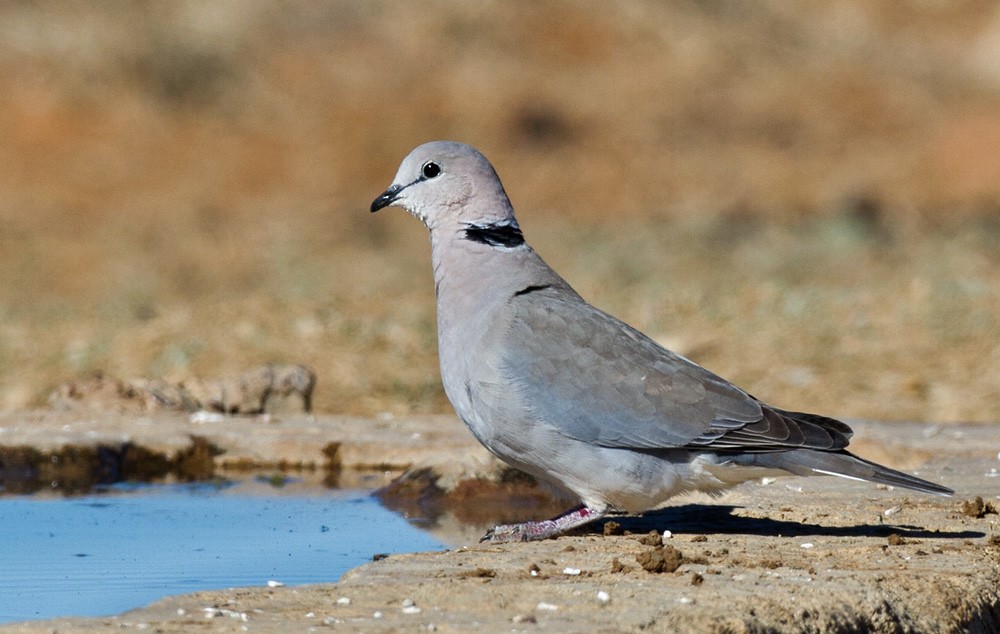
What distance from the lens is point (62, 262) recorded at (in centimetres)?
1795

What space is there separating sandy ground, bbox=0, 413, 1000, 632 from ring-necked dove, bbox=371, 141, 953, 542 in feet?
0.63

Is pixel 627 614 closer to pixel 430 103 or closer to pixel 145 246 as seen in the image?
pixel 145 246

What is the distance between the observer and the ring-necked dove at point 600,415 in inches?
189

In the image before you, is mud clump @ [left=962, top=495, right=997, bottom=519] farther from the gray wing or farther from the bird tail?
the gray wing

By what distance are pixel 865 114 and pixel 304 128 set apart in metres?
11.0

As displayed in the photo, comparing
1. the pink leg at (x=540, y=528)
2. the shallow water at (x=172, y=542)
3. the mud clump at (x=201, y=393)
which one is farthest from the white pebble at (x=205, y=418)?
the pink leg at (x=540, y=528)

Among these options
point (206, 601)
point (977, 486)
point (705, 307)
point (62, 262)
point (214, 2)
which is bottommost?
point (206, 601)

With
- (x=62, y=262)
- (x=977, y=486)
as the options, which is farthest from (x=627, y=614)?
(x=62, y=262)

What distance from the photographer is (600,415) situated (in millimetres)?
4840

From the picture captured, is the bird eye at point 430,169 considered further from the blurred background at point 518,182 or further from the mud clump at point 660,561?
the blurred background at point 518,182

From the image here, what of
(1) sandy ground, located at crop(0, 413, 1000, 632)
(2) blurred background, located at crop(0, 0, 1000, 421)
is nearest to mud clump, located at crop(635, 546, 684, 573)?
(1) sandy ground, located at crop(0, 413, 1000, 632)

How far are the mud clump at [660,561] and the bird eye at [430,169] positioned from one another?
5.64 ft

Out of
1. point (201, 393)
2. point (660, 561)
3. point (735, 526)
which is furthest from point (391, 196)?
point (201, 393)

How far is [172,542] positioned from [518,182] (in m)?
20.0
